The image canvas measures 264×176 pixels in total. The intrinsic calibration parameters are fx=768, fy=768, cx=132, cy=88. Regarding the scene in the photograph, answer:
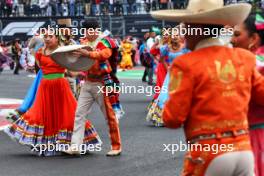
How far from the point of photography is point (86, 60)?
30.3 feet

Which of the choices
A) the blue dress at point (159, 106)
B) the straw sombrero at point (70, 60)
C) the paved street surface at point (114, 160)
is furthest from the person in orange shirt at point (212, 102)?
the blue dress at point (159, 106)

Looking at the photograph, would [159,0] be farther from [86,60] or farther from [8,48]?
[86,60]

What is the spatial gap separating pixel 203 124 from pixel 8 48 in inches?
1321

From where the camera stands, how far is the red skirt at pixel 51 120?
9977 mm

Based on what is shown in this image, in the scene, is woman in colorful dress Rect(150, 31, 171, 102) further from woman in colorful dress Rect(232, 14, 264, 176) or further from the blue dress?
woman in colorful dress Rect(232, 14, 264, 176)

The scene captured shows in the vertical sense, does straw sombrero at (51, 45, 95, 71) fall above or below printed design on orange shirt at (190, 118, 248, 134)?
below

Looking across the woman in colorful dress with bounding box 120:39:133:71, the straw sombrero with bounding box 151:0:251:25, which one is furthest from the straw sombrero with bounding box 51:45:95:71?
the woman in colorful dress with bounding box 120:39:133:71

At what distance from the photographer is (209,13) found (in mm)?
4723

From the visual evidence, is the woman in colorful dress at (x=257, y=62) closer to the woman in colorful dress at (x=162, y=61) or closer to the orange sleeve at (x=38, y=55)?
the orange sleeve at (x=38, y=55)

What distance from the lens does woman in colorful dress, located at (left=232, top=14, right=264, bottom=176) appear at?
5.35m

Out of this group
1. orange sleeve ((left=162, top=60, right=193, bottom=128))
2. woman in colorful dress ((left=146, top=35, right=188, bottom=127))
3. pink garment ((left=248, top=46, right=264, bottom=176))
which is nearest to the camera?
orange sleeve ((left=162, top=60, right=193, bottom=128))

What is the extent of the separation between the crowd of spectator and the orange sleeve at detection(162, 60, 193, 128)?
34.3m

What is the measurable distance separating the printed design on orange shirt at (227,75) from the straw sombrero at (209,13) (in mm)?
281

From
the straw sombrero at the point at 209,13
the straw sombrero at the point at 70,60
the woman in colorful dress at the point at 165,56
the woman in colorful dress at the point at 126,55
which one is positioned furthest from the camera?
the woman in colorful dress at the point at 126,55
